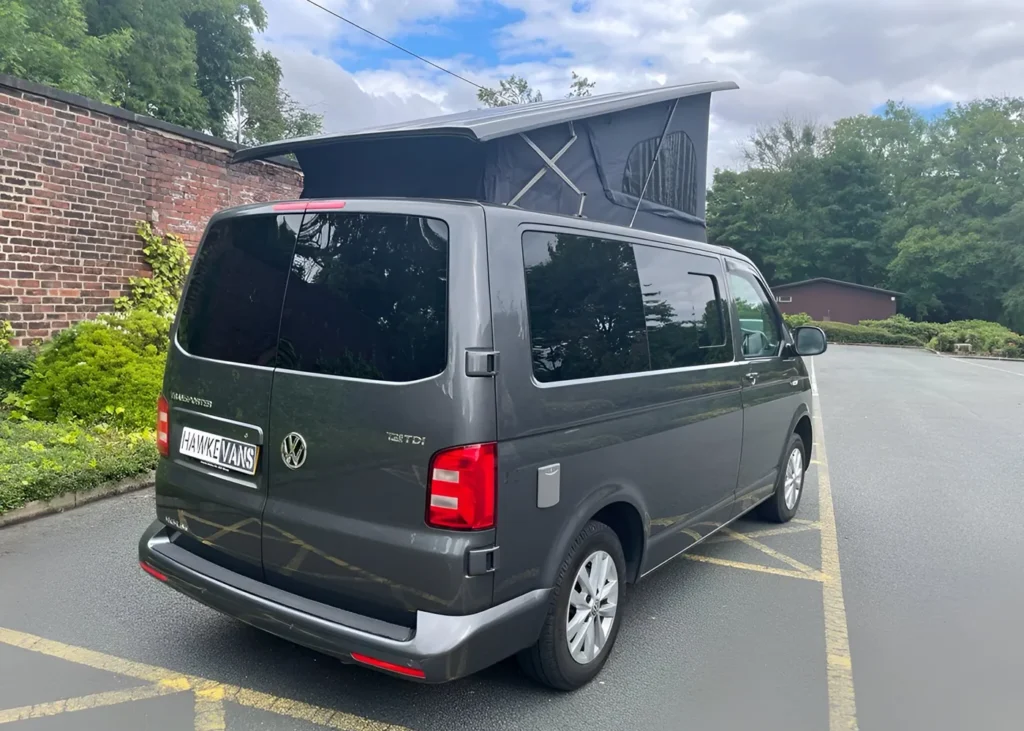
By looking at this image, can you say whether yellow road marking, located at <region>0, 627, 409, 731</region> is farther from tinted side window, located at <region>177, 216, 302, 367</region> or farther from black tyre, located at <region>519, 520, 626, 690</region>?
tinted side window, located at <region>177, 216, 302, 367</region>

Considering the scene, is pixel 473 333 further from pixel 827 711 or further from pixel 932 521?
pixel 932 521

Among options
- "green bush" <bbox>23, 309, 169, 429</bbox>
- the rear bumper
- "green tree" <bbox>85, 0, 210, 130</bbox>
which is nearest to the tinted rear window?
the rear bumper

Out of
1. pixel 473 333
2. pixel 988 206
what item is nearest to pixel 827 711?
pixel 473 333

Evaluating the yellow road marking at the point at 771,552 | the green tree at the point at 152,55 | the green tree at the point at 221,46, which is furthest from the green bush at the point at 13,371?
the green tree at the point at 221,46

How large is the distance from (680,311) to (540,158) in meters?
1.05

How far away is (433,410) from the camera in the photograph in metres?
2.53

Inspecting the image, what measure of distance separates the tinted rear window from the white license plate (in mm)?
330

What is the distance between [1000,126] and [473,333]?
6245cm

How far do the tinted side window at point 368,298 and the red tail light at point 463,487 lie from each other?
30 cm

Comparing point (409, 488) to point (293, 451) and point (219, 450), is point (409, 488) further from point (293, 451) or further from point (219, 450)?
point (219, 450)

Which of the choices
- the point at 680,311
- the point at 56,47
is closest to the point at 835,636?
the point at 680,311

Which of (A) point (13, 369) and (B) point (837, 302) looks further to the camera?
(B) point (837, 302)

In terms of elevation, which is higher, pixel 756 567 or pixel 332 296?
pixel 332 296

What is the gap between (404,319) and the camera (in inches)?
105
